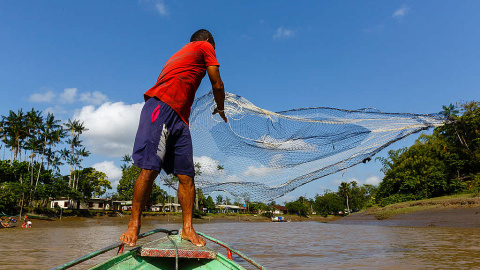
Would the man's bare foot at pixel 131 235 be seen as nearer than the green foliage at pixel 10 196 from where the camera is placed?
Yes

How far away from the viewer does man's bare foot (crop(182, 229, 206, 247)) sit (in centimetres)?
274

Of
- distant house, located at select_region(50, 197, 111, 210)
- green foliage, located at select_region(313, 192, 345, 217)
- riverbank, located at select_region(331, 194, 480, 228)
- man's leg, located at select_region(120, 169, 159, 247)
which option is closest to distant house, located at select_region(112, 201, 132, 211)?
distant house, located at select_region(50, 197, 111, 210)

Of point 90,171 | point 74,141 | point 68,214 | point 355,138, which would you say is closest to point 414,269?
point 355,138

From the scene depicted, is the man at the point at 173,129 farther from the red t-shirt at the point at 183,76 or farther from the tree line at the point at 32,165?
the tree line at the point at 32,165

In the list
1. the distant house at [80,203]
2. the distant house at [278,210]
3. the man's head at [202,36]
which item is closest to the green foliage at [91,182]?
the distant house at [80,203]

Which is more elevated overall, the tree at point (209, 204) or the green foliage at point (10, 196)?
the green foliage at point (10, 196)

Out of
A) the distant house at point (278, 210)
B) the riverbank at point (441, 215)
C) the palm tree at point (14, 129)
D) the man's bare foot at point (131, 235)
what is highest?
the palm tree at point (14, 129)

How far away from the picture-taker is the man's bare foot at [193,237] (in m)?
2.74

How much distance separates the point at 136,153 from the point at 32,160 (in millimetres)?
48128

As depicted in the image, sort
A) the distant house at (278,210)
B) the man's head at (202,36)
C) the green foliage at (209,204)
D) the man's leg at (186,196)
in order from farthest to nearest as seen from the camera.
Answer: the distant house at (278,210)
the green foliage at (209,204)
the man's head at (202,36)
the man's leg at (186,196)

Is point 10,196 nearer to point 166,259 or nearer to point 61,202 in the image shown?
point 61,202

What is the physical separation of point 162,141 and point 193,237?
0.92 m

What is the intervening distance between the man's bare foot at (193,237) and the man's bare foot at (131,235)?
489mm

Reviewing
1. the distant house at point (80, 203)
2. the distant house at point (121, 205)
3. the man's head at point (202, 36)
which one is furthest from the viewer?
the distant house at point (121, 205)
